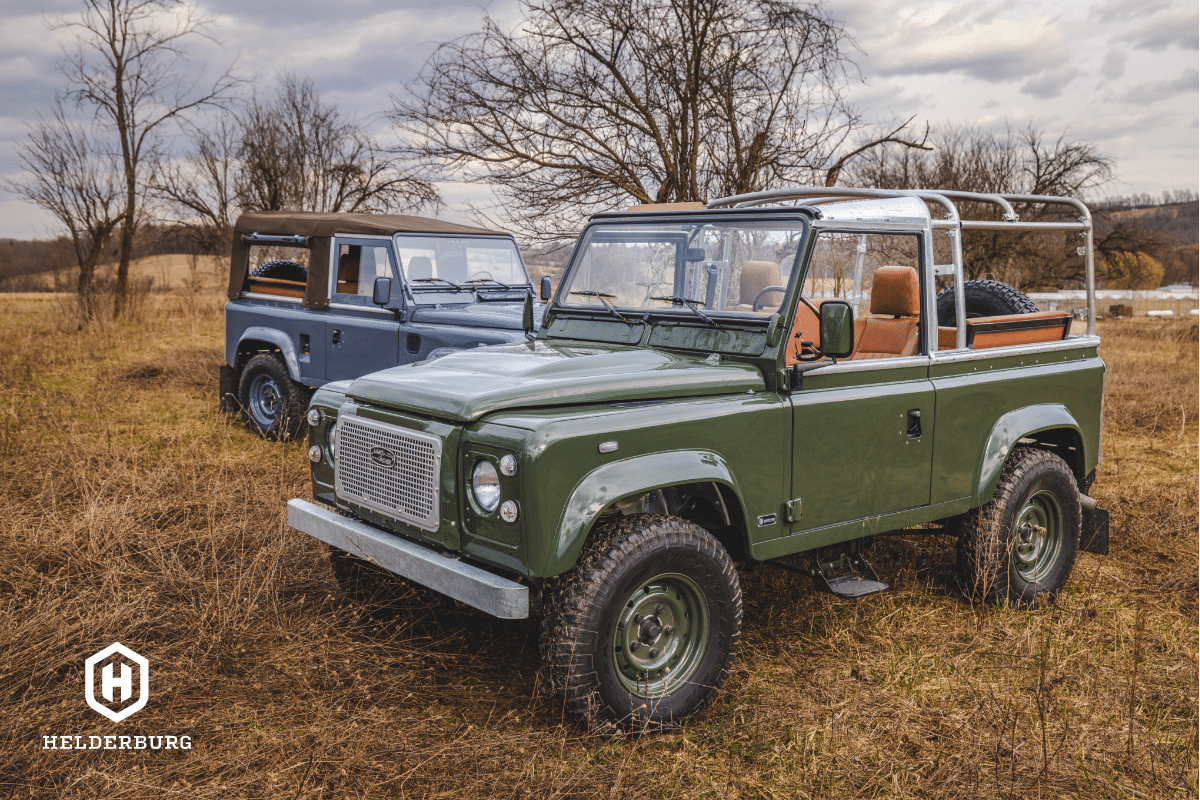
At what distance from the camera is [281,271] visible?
978 centimetres

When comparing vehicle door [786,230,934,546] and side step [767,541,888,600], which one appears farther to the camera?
side step [767,541,888,600]

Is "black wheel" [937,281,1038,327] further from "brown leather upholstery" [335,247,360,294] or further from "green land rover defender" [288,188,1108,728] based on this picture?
"brown leather upholstery" [335,247,360,294]

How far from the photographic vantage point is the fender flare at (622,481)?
10.1 feet

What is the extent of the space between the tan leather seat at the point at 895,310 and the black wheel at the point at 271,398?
5649mm

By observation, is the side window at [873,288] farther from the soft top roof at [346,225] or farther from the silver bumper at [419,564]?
the soft top roof at [346,225]

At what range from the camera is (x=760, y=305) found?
4070 millimetres

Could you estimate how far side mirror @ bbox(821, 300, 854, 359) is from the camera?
3.59 meters

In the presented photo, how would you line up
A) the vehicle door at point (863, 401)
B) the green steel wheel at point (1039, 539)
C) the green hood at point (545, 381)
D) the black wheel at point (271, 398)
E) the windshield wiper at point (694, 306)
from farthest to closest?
the black wheel at point (271, 398), the green steel wheel at point (1039, 539), the windshield wiper at point (694, 306), the vehicle door at point (863, 401), the green hood at point (545, 381)

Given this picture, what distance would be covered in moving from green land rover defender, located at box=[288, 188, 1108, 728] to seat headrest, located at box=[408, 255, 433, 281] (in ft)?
12.5

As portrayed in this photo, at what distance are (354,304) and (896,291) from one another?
5.48m

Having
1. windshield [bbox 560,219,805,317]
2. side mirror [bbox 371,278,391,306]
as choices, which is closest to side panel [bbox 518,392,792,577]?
windshield [bbox 560,219,805,317]

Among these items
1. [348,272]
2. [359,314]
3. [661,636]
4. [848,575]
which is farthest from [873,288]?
[348,272]

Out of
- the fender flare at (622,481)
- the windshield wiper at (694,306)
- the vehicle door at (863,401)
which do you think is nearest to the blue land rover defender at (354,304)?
the windshield wiper at (694,306)

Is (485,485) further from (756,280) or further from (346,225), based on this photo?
(346,225)
